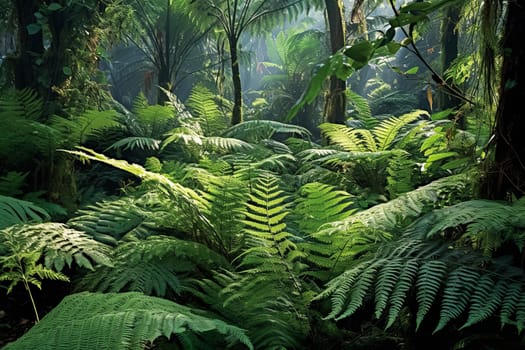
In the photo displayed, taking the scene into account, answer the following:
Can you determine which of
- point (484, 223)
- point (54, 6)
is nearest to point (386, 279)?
point (484, 223)

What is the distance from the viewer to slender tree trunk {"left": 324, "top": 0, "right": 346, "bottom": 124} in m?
3.82

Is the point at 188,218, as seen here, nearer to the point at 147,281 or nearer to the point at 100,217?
the point at 147,281

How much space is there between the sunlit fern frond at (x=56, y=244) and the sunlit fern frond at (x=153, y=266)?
0.06 metres

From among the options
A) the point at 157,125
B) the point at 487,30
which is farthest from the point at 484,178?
the point at 157,125

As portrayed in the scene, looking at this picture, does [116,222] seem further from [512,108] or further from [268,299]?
[512,108]

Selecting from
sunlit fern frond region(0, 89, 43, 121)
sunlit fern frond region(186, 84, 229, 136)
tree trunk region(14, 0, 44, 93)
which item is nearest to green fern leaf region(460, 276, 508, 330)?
sunlit fern frond region(0, 89, 43, 121)

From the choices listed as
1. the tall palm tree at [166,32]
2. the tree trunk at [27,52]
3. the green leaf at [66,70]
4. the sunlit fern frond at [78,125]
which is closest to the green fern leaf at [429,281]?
the sunlit fern frond at [78,125]

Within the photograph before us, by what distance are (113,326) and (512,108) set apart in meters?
1.17

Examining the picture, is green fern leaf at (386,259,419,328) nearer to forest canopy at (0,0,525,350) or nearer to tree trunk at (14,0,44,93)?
forest canopy at (0,0,525,350)

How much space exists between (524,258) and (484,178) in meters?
0.30

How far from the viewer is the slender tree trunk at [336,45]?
382cm

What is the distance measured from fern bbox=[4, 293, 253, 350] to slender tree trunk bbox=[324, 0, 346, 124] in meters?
3.05

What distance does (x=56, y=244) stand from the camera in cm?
154

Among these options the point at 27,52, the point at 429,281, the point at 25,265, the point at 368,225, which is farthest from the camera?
the point at 27,52
